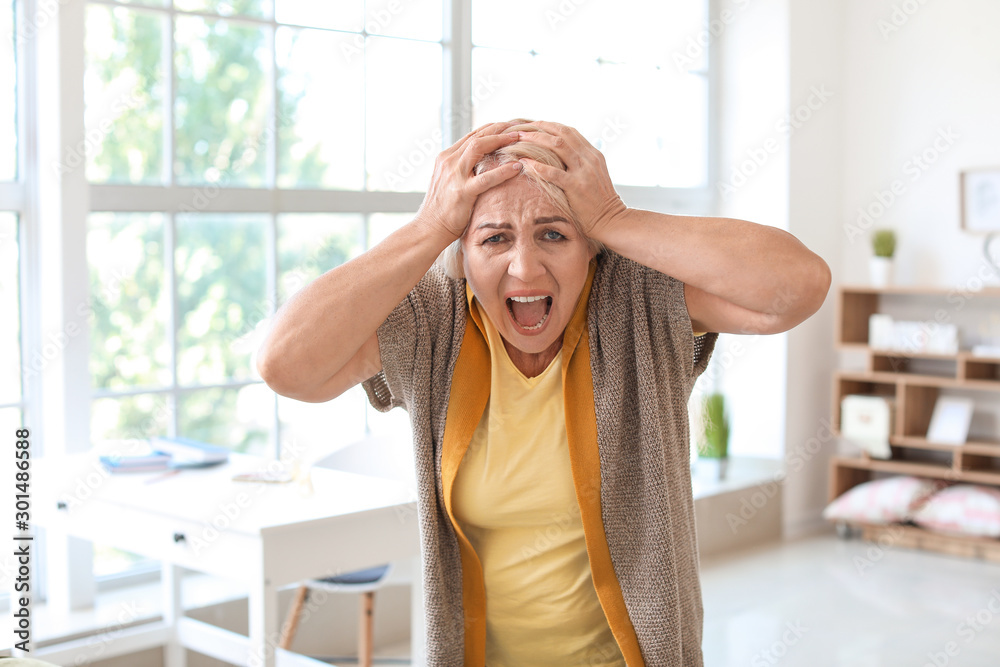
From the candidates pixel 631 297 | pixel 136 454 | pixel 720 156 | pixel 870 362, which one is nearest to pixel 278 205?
pixel 136 454

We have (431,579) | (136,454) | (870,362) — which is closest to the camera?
(431,579)

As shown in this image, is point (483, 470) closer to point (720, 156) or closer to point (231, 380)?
point (231, 380)

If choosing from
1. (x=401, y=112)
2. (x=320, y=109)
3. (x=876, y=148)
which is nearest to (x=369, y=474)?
(x=320, y=109)

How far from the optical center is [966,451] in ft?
15.3

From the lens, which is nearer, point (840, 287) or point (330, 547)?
point (330, 547)

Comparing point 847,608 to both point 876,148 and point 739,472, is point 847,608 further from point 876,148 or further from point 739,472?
point 876,148

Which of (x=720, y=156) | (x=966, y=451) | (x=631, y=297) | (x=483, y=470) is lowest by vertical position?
(x=966, y=451)

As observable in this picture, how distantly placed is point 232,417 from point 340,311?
86.4 inches

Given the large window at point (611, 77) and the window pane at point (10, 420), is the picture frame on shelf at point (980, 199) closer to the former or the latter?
the large window at point (611, 77)

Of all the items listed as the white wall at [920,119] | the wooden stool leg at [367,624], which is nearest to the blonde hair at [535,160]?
the wooden stool leg at [367,624]

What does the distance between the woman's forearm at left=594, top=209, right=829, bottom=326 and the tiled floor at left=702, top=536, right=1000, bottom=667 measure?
235cm

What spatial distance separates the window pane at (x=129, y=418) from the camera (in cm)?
302

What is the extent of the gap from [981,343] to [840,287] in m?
0.74

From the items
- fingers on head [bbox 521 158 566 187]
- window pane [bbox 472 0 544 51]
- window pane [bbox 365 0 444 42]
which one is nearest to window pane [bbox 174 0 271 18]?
window pane [bbox 365 0 444 42]
